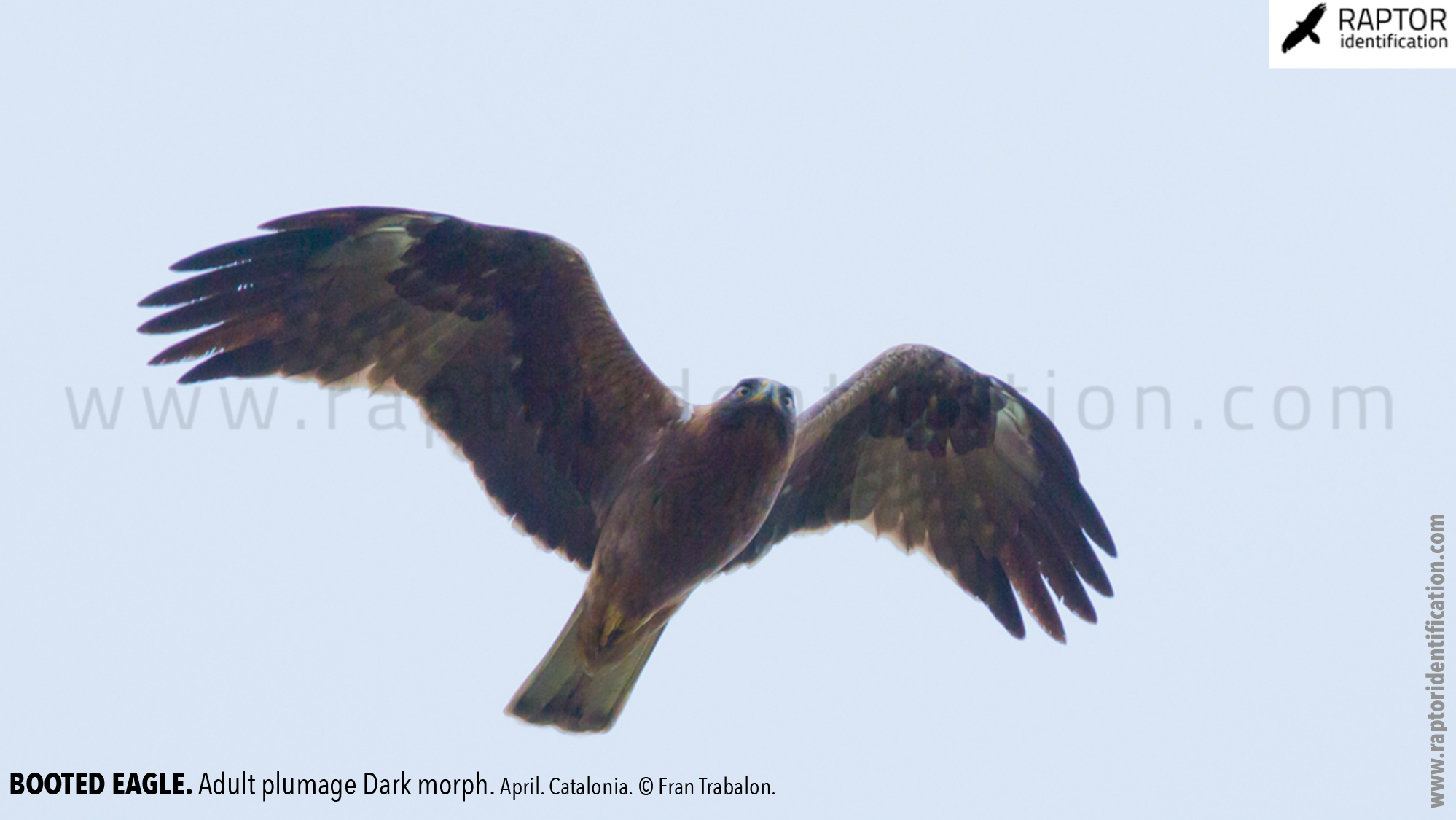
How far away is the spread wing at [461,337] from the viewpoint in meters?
7.48

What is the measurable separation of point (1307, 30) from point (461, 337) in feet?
22.2

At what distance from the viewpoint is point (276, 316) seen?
24.8 ft

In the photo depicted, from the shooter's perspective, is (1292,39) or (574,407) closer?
(574,407)

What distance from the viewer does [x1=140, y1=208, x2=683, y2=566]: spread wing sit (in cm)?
748

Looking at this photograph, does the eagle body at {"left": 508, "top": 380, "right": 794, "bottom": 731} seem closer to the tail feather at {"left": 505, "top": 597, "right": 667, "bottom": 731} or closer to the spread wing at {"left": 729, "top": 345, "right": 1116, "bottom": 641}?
the tail feather at {"left": 505, "top": 597, "right": 667, "bottom": 731}

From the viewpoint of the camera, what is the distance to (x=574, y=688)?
7.77 m

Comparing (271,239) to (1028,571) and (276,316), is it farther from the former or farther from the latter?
(1028,571)

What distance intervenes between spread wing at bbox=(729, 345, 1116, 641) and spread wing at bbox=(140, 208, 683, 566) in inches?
43.3

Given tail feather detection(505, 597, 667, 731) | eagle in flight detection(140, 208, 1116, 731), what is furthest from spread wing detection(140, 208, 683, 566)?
tail feather detection(505, 597, 667, 731)

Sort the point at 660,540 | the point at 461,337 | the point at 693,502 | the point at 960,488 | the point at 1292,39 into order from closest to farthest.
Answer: the point at 693,502, the point at 660,540, the point at 461,337, the point at 960,488, the point at 1292,39

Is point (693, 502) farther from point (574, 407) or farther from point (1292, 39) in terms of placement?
point (1292, 39)

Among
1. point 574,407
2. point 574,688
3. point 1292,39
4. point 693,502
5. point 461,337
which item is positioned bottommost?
point 574,688

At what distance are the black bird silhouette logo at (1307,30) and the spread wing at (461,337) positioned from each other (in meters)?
5.76

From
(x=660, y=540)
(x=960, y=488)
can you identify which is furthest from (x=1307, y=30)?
(x=660, y=540)
